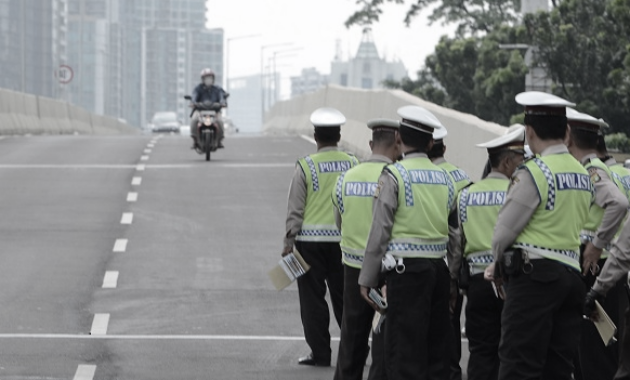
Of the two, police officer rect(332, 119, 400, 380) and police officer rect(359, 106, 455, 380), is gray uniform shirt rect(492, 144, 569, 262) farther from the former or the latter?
police officer rect(332, 119, 400, 380)

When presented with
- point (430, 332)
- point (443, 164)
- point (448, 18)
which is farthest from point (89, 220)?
point (448, 18)

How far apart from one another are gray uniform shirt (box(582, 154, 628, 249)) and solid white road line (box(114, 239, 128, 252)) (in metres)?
9.72

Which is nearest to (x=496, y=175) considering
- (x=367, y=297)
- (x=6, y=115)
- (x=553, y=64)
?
(x=367, y=297)

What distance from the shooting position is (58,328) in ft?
44.2

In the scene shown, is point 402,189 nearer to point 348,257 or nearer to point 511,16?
point 348,257

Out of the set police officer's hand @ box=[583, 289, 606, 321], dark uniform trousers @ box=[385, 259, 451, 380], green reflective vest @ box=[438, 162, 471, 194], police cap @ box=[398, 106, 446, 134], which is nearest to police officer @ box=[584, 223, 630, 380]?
police officer's hand @ box=[583, 289, 606, 321]

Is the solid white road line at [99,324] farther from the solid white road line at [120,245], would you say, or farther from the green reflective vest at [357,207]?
the solid white road line at [120,245]

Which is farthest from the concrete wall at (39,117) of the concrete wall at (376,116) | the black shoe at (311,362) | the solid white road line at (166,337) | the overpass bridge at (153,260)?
the black shoe at (311,362)

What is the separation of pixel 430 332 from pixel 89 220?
12469 millimetres

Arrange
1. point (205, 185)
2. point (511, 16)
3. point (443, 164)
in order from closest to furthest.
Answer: point (443, 164)
point (205, 185)
point (511, 16)

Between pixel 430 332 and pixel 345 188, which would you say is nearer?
pixel 430 332

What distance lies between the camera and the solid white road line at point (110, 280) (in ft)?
52.3

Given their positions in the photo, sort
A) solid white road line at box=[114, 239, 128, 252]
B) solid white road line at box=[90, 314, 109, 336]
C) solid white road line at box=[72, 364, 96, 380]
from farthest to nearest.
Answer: solid white road line at box=[114, 239, 128, 252]
solid white road line at box=[90, 314, 109, 336]
solid white road line at box=[72, 364, 96, 380]

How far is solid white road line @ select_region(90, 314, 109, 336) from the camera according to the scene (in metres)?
13.3
